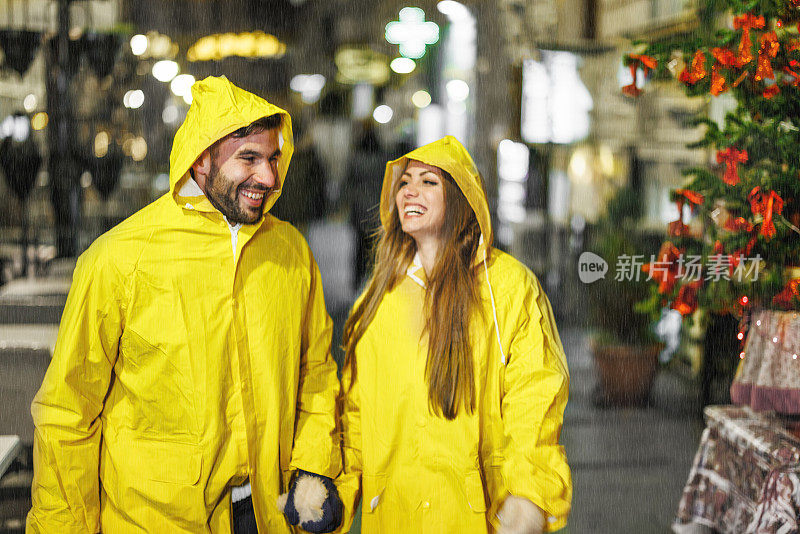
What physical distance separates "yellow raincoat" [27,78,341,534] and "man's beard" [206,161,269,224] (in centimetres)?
3

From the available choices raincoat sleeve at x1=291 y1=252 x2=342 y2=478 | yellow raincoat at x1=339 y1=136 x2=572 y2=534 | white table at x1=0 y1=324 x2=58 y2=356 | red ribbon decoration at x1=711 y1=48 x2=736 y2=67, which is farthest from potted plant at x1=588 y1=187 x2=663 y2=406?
white table at x1=0 y1=324 x2=58 y2=356

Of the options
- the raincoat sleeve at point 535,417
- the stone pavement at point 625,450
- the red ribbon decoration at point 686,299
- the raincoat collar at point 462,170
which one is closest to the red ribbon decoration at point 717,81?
the red ribbon decoration at point 686,299

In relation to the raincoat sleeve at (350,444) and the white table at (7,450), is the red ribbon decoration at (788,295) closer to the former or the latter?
the raincoat sleeve at (350,444)

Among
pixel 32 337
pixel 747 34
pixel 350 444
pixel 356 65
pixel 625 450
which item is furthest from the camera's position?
pixel 625 450

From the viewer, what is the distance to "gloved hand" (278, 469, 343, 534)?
7.57ft

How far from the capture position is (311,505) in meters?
2.31

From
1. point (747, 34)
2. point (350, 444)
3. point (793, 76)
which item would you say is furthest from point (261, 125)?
point (793, 76)

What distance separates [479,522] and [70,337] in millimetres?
1353

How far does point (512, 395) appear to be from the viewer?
235 centimetres

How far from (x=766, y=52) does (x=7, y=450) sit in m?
3.17

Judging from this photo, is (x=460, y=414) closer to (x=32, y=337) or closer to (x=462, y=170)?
(x=462, y=170)

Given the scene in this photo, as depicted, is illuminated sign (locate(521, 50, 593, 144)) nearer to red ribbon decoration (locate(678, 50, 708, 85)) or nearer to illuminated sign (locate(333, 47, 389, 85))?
Result: red ribbon decoration (locate(678, 50, 708, 85))

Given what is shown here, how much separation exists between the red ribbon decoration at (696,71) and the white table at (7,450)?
287cm

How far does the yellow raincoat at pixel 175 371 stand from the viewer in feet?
6.98
